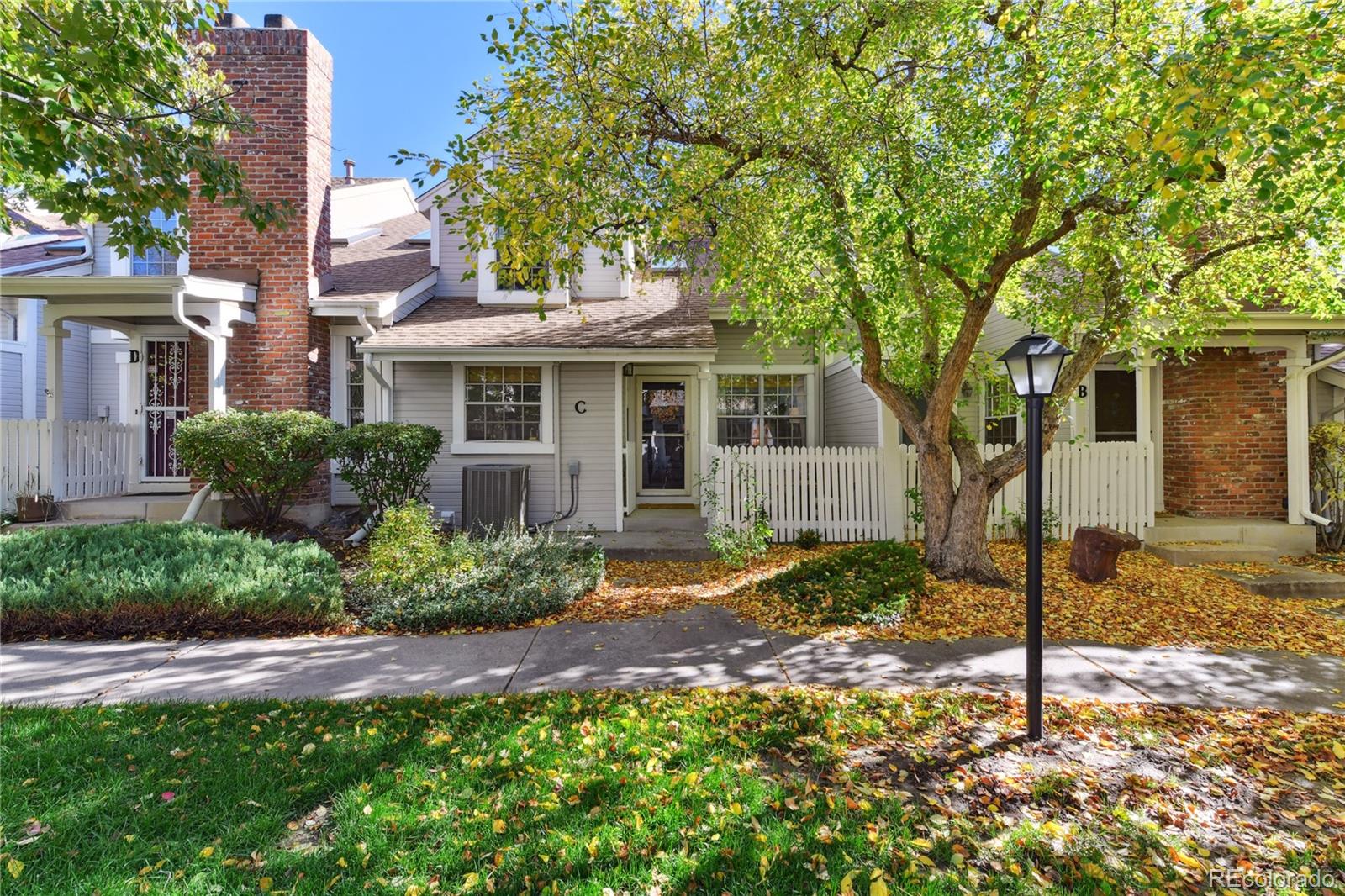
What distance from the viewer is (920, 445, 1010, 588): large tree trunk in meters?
6.45

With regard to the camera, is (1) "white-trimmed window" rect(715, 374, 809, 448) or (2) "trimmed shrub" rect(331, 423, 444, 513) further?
(1) "white-trimmed window" rect(715, 374, 809, 448)

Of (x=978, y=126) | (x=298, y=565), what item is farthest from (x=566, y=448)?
(x=978, y=126)

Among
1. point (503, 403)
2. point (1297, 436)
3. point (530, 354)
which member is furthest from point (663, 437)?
point (1297, 436)

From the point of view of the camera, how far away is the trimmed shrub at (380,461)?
7668 mm

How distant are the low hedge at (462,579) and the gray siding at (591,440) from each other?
95.0 inches

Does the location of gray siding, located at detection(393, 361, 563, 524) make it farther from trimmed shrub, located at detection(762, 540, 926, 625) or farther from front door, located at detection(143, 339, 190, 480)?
trimmed shrub, located at detection(762, 540, 926, 625)

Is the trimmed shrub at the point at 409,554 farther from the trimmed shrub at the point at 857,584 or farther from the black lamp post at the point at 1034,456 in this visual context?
the black lamp post at the point at 1034,456

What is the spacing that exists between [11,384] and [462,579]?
1253 centimetres

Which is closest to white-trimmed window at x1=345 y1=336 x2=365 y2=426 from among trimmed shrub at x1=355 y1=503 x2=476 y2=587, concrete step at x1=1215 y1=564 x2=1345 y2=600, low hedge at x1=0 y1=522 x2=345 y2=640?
trimmed shrub at x1=355 y1=503 x2=476 y2=587

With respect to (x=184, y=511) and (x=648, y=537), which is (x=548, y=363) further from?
(x=184, y=511)

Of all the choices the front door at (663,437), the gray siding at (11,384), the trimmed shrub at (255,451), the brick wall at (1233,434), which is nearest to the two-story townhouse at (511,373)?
the brick wall at (1233,434)

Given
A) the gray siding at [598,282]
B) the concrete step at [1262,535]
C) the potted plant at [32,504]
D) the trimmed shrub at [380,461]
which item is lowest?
the concrete step at [1262,535]

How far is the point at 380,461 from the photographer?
25.3 feet

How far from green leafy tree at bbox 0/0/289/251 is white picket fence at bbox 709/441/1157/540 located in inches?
236
